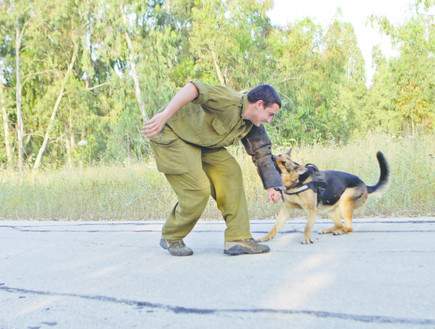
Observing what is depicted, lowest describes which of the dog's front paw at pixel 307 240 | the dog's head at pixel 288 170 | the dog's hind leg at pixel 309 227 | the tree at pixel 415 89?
the dog's front paw at pixel 307 240

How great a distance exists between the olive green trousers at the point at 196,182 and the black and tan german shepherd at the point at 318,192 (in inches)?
29.5

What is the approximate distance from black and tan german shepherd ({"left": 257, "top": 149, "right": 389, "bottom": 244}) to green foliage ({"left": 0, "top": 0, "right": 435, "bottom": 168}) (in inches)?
539

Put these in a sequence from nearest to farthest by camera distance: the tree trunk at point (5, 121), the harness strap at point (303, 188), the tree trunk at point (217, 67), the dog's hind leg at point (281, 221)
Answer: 1. the harness strap at point (303, 188)
2. the dog's hind leg at point (281, 221)
3. the tree trunk at point (217, 67)
4. the tree trunk at point (5, 121)

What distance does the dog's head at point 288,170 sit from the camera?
5.10 meters

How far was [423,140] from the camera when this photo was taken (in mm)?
10039

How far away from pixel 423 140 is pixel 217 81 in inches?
642

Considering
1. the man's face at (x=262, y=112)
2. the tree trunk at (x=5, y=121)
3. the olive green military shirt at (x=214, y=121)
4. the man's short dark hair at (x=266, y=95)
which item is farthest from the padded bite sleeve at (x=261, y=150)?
the tree trunk at (x=5, y=121)

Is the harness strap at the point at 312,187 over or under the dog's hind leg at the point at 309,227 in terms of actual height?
over

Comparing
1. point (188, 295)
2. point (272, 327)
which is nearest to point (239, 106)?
point (188, 295)

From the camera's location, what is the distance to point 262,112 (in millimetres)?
4227

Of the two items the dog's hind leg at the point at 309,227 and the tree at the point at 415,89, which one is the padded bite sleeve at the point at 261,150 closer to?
the dog's hind leg at the point at 309,227

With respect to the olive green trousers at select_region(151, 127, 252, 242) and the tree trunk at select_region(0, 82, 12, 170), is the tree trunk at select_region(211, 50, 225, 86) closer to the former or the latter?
the tree trunk at select_region(0, 82, 12, 170)

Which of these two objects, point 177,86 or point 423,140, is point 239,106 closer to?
point 423,140

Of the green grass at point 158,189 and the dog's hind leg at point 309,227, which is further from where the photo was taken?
the green grass at point 158,189
